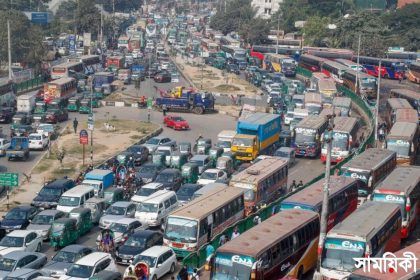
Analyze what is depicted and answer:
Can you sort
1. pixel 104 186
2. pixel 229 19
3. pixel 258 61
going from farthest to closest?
pixel 229 19, pixel 258 61, pixel 104 186

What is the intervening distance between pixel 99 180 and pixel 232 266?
14.7 meters

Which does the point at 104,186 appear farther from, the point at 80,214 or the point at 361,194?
the point at 361,194


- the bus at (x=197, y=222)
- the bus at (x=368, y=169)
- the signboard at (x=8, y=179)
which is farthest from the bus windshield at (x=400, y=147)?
the signboard at (x=8, y=179)

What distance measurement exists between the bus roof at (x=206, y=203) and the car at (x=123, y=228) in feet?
7.93

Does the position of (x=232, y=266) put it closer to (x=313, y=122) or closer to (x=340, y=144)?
(x=340, y=144)

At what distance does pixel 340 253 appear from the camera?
21.5 meters

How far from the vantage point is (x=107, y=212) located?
98.6 feet

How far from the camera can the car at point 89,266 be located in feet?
73.5

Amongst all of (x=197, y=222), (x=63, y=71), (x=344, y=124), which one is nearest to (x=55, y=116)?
(x=63, y=71)

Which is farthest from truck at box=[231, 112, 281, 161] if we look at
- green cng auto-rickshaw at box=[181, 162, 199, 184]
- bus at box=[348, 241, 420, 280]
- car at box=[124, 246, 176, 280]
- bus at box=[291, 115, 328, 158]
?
bus at box=[348, 241, 420, 280]

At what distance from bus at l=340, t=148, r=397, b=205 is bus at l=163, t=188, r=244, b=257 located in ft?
20.6

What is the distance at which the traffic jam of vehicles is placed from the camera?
859 inches

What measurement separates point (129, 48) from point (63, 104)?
60869mm

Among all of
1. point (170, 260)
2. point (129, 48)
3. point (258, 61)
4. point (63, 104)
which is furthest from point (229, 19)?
point (170, 260)
